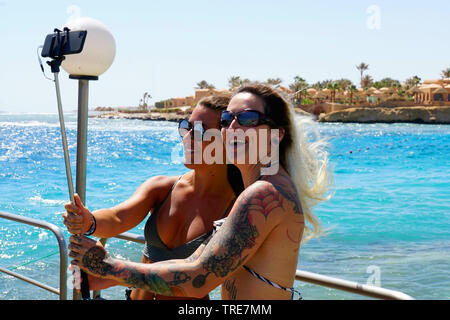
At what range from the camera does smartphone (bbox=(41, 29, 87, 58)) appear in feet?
6.32

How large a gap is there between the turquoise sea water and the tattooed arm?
0.44 metres

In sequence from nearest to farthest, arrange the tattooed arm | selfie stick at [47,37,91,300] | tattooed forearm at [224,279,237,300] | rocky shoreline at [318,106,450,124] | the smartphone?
the tattooed arm, tattooed forearm at [224,279,237,300], selfie stick at [47,37,91,300], the smartphone, rocky shoreline at [318,106,450,124]

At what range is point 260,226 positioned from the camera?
1.44 metres

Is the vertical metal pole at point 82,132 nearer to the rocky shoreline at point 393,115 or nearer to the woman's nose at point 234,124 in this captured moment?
the woman's nose at point 234,124

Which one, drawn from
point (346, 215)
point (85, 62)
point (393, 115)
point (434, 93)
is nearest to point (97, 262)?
point (85, 62)

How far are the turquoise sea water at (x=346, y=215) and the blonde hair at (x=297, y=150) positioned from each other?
0.10m

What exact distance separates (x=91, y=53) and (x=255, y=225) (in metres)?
1.19

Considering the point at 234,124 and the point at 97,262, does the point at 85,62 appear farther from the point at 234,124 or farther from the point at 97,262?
the point at 97,262

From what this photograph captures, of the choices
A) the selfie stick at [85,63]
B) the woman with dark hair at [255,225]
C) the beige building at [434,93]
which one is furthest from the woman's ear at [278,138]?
the beige building at [434,93]

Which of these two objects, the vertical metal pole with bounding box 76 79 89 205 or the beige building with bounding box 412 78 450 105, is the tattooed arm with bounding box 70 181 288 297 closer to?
the vertical metal pole with bounding box 76 79 89 205

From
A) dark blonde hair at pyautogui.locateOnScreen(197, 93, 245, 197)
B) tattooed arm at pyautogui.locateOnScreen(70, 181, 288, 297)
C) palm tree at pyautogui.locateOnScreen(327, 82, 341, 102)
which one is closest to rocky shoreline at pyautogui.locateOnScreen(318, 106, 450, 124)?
palm tree at pyautogui.locateOnScreen(327, 82, 341, 102)

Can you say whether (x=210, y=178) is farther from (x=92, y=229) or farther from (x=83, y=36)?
(x=83, y=36)
